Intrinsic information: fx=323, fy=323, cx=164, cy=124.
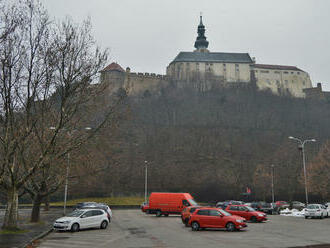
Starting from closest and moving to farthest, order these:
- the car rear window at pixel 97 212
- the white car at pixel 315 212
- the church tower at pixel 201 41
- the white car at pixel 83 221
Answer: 1. the white car at pixel 83 221
2. the car rear window at pixel 97 212
3. the white car at pixel 315 212
4. the church tower at pixel 201 41

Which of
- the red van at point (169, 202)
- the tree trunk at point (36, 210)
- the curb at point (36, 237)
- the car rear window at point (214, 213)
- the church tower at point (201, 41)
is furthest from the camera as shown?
the church tower at point (201, 41)

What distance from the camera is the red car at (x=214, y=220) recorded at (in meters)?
22.3

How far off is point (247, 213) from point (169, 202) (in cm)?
929

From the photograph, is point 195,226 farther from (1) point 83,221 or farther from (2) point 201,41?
(2) point 201,41

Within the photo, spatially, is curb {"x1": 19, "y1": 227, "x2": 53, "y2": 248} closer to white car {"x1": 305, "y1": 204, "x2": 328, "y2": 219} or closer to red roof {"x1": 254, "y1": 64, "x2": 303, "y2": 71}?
white car {"x1": 305, "y1": 204, "x2": 328, "y2": 219}

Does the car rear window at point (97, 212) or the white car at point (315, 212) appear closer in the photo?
the car rear window at point (97, 212)

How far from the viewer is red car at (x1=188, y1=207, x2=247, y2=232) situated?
22.3m

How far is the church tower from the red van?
11564cm

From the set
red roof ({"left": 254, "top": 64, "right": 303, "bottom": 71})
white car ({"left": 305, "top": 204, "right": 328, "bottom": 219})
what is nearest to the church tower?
red roof ({"left": 254, "top": 64, "right": 303, "bottom": 71})

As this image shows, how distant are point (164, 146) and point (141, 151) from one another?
736 centimetres

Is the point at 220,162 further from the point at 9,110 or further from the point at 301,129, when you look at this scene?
the point at 9,110

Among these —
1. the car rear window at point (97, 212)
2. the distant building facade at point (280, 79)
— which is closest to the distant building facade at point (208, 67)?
the distant building facade at point (280, 79)

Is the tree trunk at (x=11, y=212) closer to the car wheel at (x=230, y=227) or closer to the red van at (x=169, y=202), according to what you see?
the car wheel at (x=230, y=227)

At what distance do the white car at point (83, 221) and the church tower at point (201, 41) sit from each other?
4986 inches
